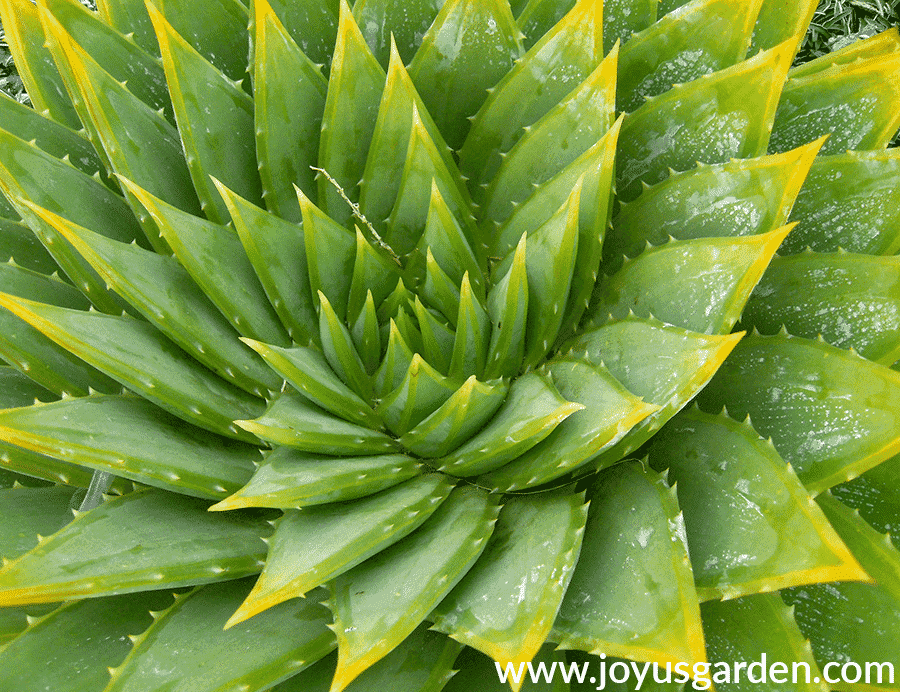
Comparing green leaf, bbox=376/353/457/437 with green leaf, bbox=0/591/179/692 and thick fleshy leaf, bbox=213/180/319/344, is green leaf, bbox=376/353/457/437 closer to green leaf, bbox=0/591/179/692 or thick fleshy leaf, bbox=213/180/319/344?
thick fleshy leaf, bbox=213/180/319/344

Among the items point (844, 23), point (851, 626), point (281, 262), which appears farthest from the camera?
point (844, 23)

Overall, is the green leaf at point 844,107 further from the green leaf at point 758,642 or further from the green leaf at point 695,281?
the green leaf at point 758,642

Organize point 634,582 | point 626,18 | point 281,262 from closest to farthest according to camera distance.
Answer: point 634,582 → point 281,262 → point 626,18

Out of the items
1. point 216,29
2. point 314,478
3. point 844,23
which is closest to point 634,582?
point 314,478

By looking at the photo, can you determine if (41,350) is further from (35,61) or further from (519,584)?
(519,584)

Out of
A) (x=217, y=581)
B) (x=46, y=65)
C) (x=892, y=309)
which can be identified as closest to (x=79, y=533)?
(x=217, y=581)

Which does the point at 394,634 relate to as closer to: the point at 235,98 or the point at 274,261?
the point at 274,261

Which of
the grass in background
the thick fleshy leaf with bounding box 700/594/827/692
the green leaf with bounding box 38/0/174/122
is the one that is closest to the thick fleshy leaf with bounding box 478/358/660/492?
the thick fleshy leaf with bounding box 700/594/827/692
